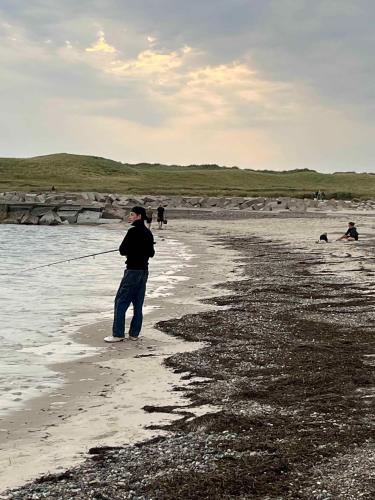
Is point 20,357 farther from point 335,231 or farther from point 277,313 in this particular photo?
point 335,231

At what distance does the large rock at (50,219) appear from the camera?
169 ft

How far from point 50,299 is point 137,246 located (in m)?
4.84

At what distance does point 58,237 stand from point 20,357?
99.1 ft

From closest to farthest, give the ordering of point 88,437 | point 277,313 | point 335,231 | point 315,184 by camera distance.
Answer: point 88,437 → point 277,313 → point 335,231 → point 315,184

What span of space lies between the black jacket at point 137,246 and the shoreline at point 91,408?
1152mm

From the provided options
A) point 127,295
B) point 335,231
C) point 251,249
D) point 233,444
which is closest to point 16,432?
point 233,444

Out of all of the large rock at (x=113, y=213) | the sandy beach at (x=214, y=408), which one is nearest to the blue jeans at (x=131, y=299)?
the sandy beach at (x=214, y=408)

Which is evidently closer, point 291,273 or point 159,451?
point 159,451

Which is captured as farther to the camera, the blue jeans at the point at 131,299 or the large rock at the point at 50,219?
the large rock at the point at 50,219

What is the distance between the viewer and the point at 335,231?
3669 cm

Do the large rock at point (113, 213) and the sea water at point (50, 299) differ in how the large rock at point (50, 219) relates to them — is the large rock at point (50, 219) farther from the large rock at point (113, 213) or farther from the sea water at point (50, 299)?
the sea water at point (50, 299)

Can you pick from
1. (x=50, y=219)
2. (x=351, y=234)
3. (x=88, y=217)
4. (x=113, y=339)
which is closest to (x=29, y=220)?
(x=50, y=219)

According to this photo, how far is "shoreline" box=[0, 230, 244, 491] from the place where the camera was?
5527mm

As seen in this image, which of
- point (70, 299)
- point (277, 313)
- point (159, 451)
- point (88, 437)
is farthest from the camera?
point (70, 299)
